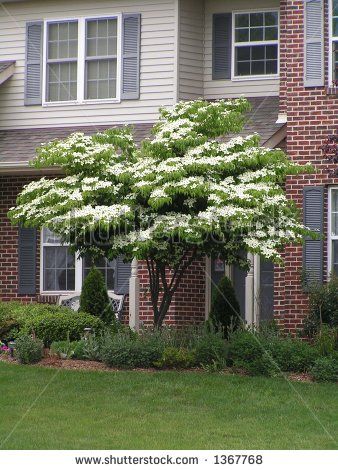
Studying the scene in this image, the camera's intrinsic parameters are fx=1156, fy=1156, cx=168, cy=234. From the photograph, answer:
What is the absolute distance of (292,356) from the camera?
15.7 meters

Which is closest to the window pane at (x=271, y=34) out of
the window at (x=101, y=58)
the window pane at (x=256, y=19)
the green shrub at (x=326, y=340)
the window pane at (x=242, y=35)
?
the window pane at (x=256, y=19)

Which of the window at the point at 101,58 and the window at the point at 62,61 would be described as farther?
the window at the point at 62,61

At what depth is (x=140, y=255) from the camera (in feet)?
50.9

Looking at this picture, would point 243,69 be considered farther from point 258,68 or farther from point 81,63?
point 81,63

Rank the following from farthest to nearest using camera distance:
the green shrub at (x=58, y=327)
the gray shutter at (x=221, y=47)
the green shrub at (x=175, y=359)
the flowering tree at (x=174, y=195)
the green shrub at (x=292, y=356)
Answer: the gray shutter at (x=221, y=47), the green shrub at (x=58, y=327), the green shrub at (x=175, y=359), the green shrub at (x=292, y=356), the flowering tree at (x=174, y=195)

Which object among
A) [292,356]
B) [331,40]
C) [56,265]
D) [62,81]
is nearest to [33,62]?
[62,81]

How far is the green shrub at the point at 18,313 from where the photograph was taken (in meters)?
17.8

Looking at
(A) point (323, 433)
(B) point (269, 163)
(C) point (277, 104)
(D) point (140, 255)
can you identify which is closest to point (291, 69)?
(C) point (277, 104)

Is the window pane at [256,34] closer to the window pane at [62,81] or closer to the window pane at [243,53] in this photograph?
the window pane at [243,53]

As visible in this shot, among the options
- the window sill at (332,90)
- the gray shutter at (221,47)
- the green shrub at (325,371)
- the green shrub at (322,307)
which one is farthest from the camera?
the gray shutter at (221,47)

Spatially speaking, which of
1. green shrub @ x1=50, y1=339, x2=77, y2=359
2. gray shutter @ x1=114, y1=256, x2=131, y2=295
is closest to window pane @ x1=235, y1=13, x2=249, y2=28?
gray shutter @ x1=114, y1=256, x2=131, y2=295

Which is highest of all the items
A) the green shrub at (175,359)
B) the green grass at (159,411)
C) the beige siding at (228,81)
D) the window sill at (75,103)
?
the beige siding at (228,81)

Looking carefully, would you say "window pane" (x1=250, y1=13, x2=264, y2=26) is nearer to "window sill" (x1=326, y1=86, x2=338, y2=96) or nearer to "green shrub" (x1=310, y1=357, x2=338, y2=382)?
"window sill" (x1=326, y1=86, x2=338, y2=96)

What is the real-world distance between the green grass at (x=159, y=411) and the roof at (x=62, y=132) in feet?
18.2
